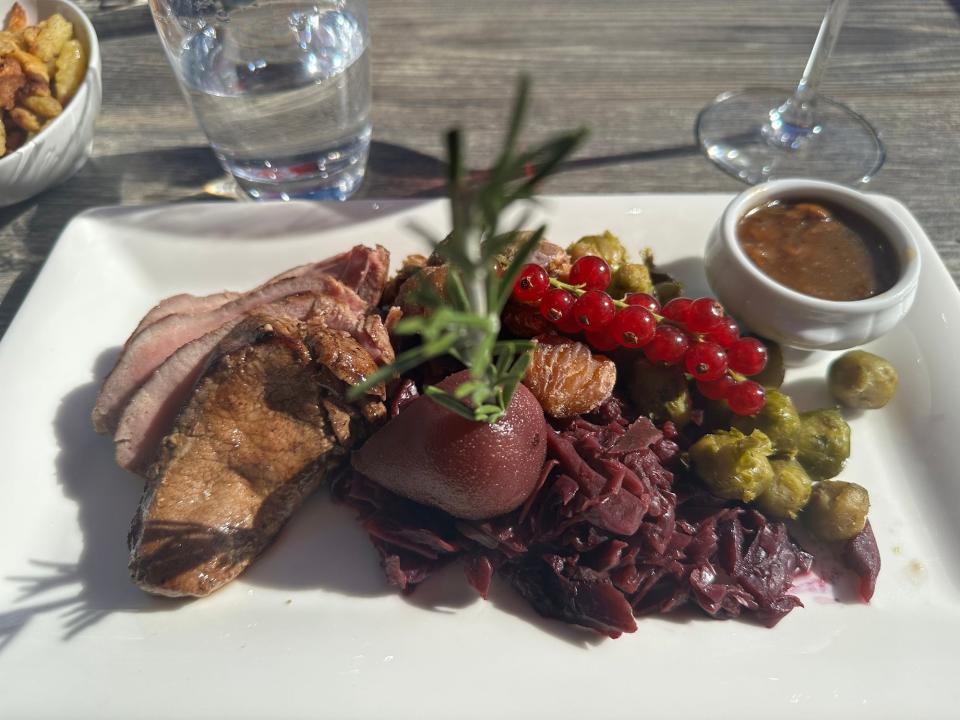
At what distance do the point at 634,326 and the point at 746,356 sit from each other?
1.20 feet

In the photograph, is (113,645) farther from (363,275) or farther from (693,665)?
(693,665)

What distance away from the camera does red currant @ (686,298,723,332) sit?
2.09 meters

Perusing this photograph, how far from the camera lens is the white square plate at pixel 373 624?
5.63ft

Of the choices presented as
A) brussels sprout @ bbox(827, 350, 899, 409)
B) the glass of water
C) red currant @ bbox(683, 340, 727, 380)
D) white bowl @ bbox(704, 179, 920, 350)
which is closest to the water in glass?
the glass of water

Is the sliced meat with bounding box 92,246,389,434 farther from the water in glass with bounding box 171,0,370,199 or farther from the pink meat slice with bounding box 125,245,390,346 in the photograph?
the water in glass with bounding box 171,0,370,199

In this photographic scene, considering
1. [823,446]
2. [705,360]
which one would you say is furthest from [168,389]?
[823,446]

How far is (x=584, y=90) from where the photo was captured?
3.85 m

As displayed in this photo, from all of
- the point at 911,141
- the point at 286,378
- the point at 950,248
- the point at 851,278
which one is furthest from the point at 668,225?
the point at 911,141

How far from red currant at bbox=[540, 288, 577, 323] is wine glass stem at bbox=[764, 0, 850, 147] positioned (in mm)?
2025

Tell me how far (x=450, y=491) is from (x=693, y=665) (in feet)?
2.49

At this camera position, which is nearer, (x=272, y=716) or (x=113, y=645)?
(x=272, y=716)

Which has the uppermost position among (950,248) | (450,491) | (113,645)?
(450,491)

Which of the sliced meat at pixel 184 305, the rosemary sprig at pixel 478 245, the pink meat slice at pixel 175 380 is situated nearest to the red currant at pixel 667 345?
the rosemary sprig at pixel 478 245

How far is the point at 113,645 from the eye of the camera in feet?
5.90
